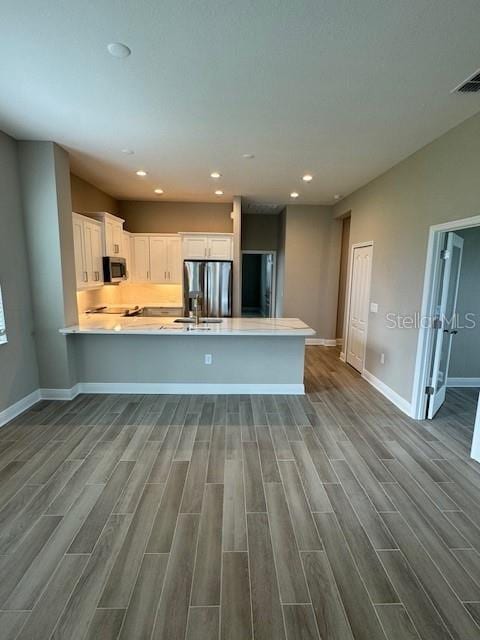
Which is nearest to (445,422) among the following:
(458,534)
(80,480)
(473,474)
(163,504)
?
(473,474)

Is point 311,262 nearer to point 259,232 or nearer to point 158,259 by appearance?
point 259,232

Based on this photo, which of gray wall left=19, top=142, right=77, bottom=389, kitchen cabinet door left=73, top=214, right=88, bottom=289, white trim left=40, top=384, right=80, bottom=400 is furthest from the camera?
kitchen cabinet door left=73, top=214, right=88, bottom=289

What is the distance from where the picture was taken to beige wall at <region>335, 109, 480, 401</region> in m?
2.83

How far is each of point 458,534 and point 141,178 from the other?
526 cm

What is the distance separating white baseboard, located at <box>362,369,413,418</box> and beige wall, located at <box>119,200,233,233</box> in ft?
13.0

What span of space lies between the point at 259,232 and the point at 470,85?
5.36 m

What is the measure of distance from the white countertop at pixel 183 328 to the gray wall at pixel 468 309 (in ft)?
7.24

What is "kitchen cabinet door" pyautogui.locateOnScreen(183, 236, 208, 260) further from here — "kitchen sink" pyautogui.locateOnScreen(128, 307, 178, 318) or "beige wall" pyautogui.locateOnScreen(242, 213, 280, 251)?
"beige wall" pyautogui.locateOnScreen(242, 213, 280, 251)

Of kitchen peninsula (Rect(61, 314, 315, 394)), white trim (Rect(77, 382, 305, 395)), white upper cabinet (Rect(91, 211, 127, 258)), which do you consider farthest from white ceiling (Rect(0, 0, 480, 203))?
white trim (Rect(77, 382, 305, 395))

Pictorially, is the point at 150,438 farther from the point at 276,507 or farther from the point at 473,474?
the point at 473,474

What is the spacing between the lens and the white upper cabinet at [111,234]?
4793 millimetres

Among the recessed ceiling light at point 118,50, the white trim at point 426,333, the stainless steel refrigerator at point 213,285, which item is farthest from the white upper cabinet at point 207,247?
the recessed ceiling light at point 118,50

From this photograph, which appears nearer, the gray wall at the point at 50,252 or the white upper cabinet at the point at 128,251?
the gray wall at the point at 50,252

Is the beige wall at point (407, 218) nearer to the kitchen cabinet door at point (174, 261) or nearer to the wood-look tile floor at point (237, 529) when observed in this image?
the wood-look tile floor at point (237, 529)
